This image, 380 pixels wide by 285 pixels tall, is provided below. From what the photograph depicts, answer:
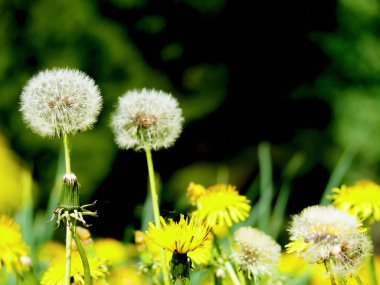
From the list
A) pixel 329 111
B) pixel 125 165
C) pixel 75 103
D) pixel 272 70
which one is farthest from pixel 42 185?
pixel 75 103

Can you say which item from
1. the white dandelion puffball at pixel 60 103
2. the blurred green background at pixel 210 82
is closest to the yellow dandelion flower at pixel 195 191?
the white dandelion puffball at pixel 60 103

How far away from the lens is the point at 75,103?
1.01 meters

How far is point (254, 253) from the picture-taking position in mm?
1084

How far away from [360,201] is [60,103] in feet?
2.01

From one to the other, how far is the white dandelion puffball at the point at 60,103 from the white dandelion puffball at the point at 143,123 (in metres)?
0.10

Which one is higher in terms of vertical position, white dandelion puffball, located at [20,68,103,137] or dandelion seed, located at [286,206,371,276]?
white dandelion puffball, located at [20,68,103,137]

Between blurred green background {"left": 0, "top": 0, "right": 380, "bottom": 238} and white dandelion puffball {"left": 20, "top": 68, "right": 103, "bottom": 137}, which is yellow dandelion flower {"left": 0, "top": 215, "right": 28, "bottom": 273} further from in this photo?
blurred green background {"left": 0, "top": 0, "right": 380, "bottom": 238}

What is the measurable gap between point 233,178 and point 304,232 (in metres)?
4.09

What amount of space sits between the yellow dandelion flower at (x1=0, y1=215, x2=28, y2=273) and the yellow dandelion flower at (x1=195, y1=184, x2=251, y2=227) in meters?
0.36

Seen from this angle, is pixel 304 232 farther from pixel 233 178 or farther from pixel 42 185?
→ pixel 233 178

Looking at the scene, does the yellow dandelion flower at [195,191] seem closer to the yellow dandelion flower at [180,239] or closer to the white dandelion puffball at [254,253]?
the white dandelion puffball at [254,253]

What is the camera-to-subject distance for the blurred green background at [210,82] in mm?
4004

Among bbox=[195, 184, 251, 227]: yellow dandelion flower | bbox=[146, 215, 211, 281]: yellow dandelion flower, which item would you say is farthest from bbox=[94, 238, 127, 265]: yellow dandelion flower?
bbox=[146, 215, 211, 281]: yellow dandelion flower

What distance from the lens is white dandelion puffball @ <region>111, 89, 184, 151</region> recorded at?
1097 mm
